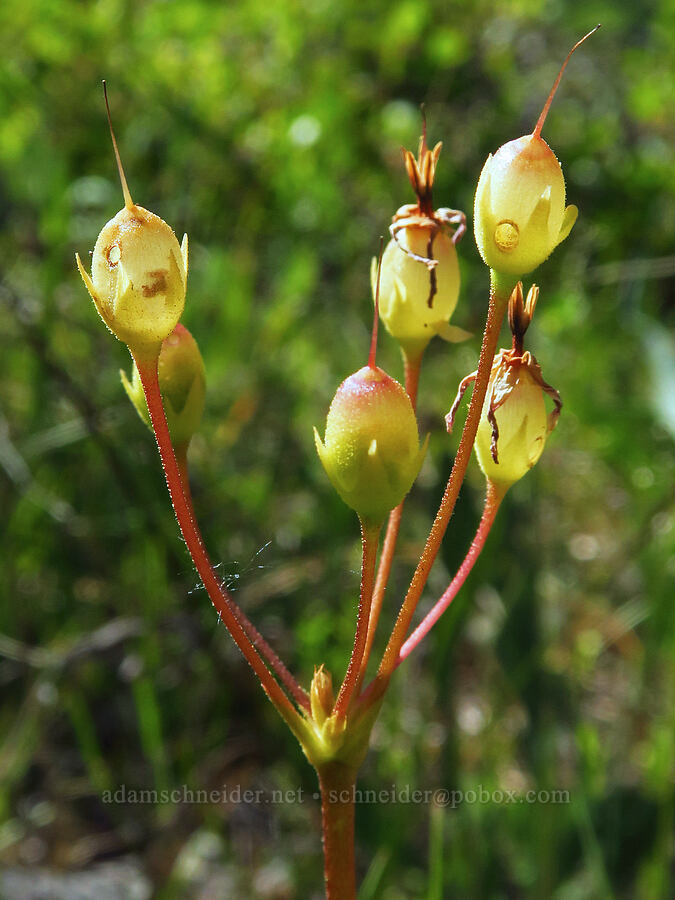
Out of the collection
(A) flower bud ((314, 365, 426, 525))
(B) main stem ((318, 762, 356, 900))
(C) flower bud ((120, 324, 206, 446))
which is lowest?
(B) main stem ((318, 762, 356, 900))

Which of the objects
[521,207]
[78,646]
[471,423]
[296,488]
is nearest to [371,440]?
[471,423]

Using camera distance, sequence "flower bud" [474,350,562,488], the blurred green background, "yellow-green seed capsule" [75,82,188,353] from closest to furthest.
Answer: "yellow-green seed capsule" [75,82,188,353] → "flower bud" [474,350,562,488] → the blurred green background

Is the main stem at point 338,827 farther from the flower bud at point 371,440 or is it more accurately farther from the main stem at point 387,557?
the flower bud at point 371,440

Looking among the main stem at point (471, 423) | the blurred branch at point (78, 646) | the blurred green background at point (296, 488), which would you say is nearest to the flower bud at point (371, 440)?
the main stem at point (471, 423)

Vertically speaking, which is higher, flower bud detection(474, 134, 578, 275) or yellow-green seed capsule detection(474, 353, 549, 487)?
flower bud detection(474, 134, 578, 275)

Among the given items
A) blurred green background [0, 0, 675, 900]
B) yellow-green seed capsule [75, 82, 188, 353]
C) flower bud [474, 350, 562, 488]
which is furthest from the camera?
blurred green background [0, 0, 675, 900]

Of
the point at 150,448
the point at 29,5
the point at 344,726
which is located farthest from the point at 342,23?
the point at 344,726

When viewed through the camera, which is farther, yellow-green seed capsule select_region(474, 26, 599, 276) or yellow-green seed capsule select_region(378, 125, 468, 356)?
yellow-green seed capsule select_region(378, 125, 468, 356)

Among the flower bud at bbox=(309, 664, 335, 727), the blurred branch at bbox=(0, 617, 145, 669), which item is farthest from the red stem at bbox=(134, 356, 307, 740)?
the blurred branch at bbox=(0, 617, 145, 669)

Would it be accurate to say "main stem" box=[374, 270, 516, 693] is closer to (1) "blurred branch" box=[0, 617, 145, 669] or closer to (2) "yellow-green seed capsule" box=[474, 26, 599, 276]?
(2) "yellow-green seed capsule" box=[474, 26, 599, 276]
